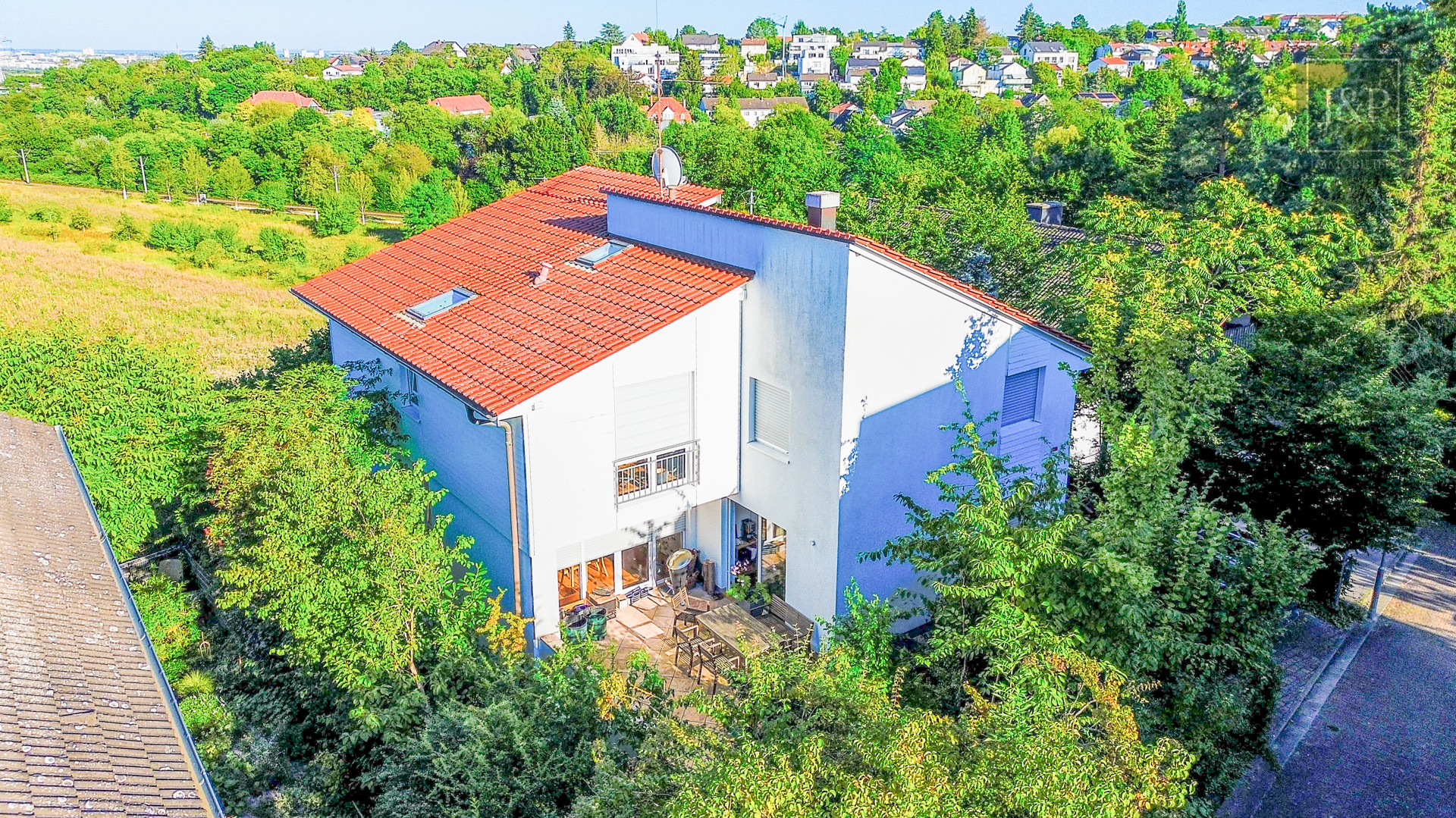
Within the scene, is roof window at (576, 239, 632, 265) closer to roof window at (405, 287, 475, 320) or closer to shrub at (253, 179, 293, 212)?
roof window at (405, 287, 475, 320)

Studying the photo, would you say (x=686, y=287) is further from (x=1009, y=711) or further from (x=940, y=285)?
(x=1009, y=711)

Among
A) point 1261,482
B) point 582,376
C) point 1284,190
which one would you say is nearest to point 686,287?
point 582,376

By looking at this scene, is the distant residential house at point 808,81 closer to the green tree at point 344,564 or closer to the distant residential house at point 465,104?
the distant residential house at point 465,104

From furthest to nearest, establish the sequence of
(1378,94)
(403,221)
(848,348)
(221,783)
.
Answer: (403,221) < (1378,94) < (848,348) < (221,783)

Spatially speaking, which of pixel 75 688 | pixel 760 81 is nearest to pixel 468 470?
pixel 75 688

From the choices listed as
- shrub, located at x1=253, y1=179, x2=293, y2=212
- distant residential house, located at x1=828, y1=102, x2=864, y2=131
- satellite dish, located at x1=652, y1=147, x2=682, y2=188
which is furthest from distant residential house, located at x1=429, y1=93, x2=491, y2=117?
satellite dish, located at x1=652, y1=147, x2=682, y2=188

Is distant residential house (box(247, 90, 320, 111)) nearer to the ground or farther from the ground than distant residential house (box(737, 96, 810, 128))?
farther from the ground
